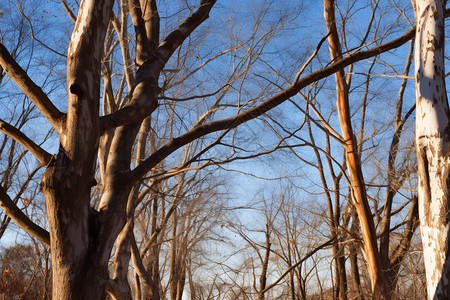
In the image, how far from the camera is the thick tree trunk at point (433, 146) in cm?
403

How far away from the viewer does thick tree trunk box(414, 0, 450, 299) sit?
4031 mm

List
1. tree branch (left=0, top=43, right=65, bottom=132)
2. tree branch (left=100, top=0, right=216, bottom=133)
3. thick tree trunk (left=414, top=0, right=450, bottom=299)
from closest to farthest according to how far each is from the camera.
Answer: tree branch (left=0, top=43, right=65, bottom=132)
tree branch (left=100, top=0, right=216, bottom=133)
thick tree trunk (left=414, top=0, right=450, bottom=299)

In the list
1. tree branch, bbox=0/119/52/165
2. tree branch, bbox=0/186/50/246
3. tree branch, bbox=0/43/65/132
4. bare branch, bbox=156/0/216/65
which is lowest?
tree branch, bbox=0/186/50/246

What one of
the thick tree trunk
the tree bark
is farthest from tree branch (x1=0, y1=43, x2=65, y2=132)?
the tree bark

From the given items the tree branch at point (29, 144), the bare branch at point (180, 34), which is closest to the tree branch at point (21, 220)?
the tree branch at point (29, 144)

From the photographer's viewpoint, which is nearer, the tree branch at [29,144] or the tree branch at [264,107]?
the tree branch at [29,144]

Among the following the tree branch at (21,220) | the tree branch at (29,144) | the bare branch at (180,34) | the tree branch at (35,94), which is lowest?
the tree branch at (21,220)

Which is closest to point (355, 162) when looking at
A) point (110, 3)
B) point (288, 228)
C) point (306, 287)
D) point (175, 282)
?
point (288, 228)

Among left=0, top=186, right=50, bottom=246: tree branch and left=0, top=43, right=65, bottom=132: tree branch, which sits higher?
left=0, top=43, right=65, bottom=132: tree branch

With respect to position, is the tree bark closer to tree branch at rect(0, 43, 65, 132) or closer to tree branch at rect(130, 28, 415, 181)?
tree branch at rect(130, 28, 415, 181)

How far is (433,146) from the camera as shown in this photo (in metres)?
4.32

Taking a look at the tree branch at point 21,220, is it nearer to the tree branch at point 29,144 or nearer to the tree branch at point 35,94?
the tree branch at point 29,144

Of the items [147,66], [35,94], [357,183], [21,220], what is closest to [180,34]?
[147,66]

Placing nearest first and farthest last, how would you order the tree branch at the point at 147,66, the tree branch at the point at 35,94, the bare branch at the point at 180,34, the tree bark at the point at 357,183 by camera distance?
the tree branch at the point at 35,94
the tree branch at the point at 147,66
the bare branch at the point at 180,34
the tree bark at the point at 357,183
